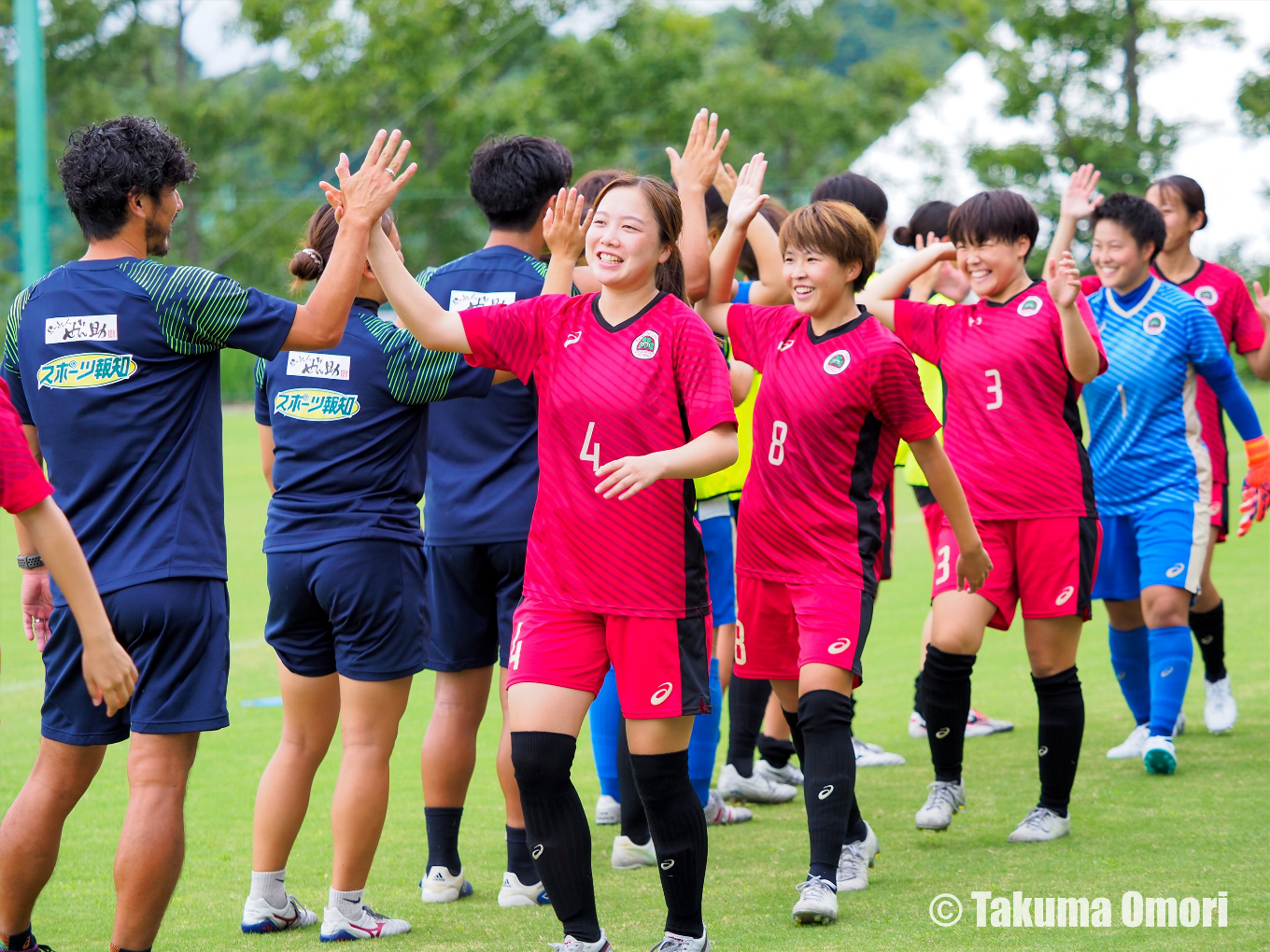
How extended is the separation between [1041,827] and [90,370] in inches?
136

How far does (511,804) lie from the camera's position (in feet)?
15.2

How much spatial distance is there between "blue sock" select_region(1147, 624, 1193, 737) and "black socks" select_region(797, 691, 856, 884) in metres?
2.18

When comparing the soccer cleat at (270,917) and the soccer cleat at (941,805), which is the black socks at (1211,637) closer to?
the soccer cleat at (941,805)

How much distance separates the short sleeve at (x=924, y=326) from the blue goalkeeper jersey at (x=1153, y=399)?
0.97 meters

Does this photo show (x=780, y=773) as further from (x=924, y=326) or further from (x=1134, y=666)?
(x=924, y=326)

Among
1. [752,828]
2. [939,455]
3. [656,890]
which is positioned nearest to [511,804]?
[656,890]

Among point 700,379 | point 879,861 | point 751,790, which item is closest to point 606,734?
point 751,790

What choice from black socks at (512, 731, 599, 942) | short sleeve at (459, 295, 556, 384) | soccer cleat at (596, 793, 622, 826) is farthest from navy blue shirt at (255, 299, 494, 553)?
soccer cleat at (596, 793, 622, 826)

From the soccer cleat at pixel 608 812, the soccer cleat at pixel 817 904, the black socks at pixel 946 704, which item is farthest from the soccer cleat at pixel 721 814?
the soccer cleat at pixel 817 904

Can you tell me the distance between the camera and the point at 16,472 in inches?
123

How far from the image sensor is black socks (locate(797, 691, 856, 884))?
4.21 metres

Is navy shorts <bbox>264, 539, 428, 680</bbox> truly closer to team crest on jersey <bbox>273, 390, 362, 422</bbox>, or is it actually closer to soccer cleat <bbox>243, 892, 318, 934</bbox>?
team crest on jersey <bbox>273, 390, 362, 422</bbox>

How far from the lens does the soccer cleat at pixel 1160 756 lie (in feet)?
19.1

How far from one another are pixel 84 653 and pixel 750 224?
2.71 meters
